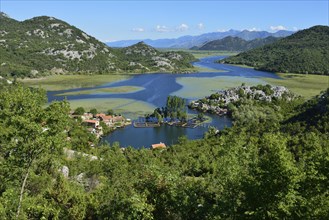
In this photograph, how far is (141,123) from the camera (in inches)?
2992

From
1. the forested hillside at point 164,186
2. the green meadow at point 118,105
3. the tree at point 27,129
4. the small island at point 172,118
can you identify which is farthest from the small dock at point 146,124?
the tree at point 27,129

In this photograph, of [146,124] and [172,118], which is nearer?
[146,124]

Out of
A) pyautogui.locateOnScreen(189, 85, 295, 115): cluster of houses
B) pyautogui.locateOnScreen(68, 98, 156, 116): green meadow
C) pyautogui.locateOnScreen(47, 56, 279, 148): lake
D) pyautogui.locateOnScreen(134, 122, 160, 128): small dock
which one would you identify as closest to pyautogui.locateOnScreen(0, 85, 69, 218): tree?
pyautogui.locateOnScreen(47, 56, 279, 148): lake

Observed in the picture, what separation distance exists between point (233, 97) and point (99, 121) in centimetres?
4498

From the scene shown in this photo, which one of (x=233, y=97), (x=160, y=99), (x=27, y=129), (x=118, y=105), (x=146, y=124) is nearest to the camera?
(x=27, y=129)

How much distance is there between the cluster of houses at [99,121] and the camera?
226 feet

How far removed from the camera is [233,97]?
102 meters

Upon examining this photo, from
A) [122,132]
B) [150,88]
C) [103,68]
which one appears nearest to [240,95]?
[150,88]

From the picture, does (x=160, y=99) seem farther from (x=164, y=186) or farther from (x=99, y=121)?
(x=164, y=186)

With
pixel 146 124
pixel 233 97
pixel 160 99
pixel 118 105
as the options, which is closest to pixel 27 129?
pixel 146 124

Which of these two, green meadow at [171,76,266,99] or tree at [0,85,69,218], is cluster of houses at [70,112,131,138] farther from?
tree at [0,85,69,218]

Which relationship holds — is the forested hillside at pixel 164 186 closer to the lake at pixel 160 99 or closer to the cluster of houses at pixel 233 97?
the lake at pixel 160 99

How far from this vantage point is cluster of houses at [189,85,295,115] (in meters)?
91.8

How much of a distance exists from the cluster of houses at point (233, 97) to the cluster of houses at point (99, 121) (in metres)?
24.3
